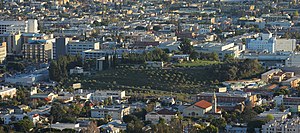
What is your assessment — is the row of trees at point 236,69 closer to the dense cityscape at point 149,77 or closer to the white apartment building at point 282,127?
the dense cityscape at point 149,77

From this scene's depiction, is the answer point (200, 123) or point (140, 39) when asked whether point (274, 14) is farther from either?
point (200, 123)

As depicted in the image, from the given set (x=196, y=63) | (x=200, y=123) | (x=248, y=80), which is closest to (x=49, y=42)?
(x=196, y=63)

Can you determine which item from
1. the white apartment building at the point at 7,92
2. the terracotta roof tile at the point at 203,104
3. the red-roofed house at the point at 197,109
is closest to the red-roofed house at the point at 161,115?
the red-roofed house at the point at 197,109

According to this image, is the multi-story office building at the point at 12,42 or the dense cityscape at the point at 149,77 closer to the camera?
the dense cityscape at the point at 149,77

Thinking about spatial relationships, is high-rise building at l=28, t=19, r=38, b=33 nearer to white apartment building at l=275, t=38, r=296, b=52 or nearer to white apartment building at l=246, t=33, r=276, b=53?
white apartment building at l=246, t=33, r=276, b=53

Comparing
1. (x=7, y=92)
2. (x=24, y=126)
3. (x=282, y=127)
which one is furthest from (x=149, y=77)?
(x=282, y=127)

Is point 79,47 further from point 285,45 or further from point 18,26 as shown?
point 285,45
